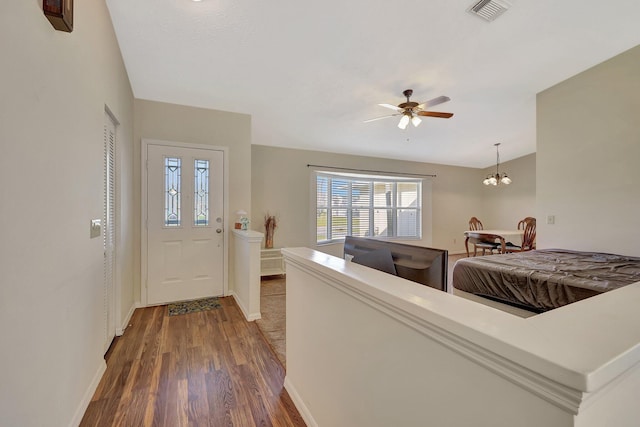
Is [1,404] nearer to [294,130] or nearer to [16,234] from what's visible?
[16,234]

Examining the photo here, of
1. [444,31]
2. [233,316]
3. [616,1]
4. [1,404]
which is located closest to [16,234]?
[1,404]

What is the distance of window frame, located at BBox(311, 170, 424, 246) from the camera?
17.7 ft

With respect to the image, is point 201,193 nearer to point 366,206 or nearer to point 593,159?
point 366,206

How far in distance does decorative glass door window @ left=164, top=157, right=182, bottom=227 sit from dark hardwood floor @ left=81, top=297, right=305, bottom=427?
1166 mm

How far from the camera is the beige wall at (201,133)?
3.09 meters

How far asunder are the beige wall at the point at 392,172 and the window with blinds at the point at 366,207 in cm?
25

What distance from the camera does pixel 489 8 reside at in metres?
2.19

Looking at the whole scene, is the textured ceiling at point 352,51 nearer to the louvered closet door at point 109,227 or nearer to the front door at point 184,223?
the front door at point 184,223

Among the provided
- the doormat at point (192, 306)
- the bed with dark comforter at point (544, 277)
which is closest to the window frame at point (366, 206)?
the doormat at point (192, 306)

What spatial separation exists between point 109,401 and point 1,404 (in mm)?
965


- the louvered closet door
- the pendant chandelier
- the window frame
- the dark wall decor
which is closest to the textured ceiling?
the louvered closet door

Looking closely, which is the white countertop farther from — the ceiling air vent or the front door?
the front door

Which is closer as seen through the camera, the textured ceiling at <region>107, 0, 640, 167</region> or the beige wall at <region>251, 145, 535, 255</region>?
the textured ceiling at <region>107, 0, 640, 167</region>

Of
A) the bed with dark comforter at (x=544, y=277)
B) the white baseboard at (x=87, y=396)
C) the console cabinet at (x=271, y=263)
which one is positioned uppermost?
the bed with dark comforter at (x=544, y=277)
